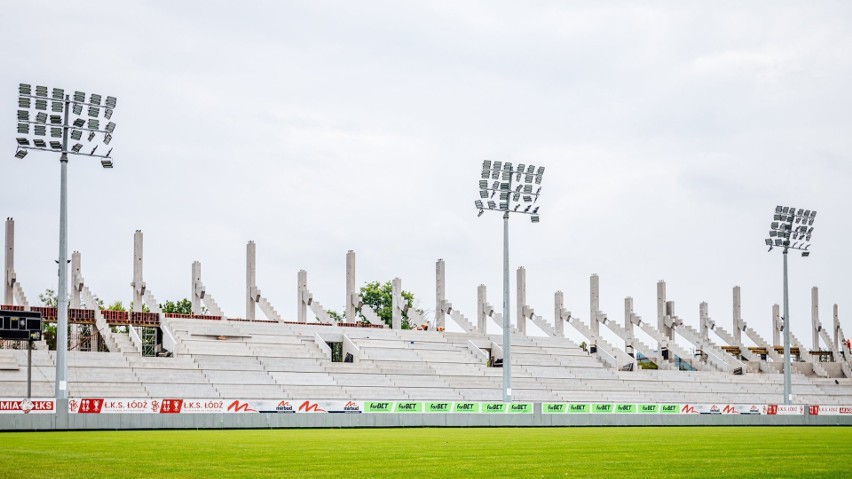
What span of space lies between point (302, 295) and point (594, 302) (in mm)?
22469

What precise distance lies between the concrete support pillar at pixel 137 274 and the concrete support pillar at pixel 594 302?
33.1 m

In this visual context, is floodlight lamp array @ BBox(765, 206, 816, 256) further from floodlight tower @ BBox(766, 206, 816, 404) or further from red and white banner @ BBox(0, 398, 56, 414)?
red and white banner @ BBox(0, 398, 56, 414)

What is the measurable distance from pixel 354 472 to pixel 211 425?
23467 mm

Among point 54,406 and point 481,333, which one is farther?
point 481,333

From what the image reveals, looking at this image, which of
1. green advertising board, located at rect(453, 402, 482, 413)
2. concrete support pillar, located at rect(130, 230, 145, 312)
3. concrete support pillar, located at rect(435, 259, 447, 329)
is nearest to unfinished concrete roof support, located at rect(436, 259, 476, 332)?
concrete support pillar, located at rect(435, 259, 447, 329)

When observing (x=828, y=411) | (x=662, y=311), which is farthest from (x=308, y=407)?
(x=662, y=311)

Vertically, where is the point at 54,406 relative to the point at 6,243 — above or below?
below

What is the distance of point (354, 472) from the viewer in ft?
54.3

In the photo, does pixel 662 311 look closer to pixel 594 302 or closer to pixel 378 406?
pixel 594 302

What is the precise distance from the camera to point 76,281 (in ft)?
203

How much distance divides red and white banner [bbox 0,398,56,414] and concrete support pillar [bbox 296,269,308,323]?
3275 cm

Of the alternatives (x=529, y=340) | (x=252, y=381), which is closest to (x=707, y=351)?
(x=529, y=340)

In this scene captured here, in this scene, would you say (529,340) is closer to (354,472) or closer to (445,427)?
(445,427)

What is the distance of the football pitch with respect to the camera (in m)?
16.4
